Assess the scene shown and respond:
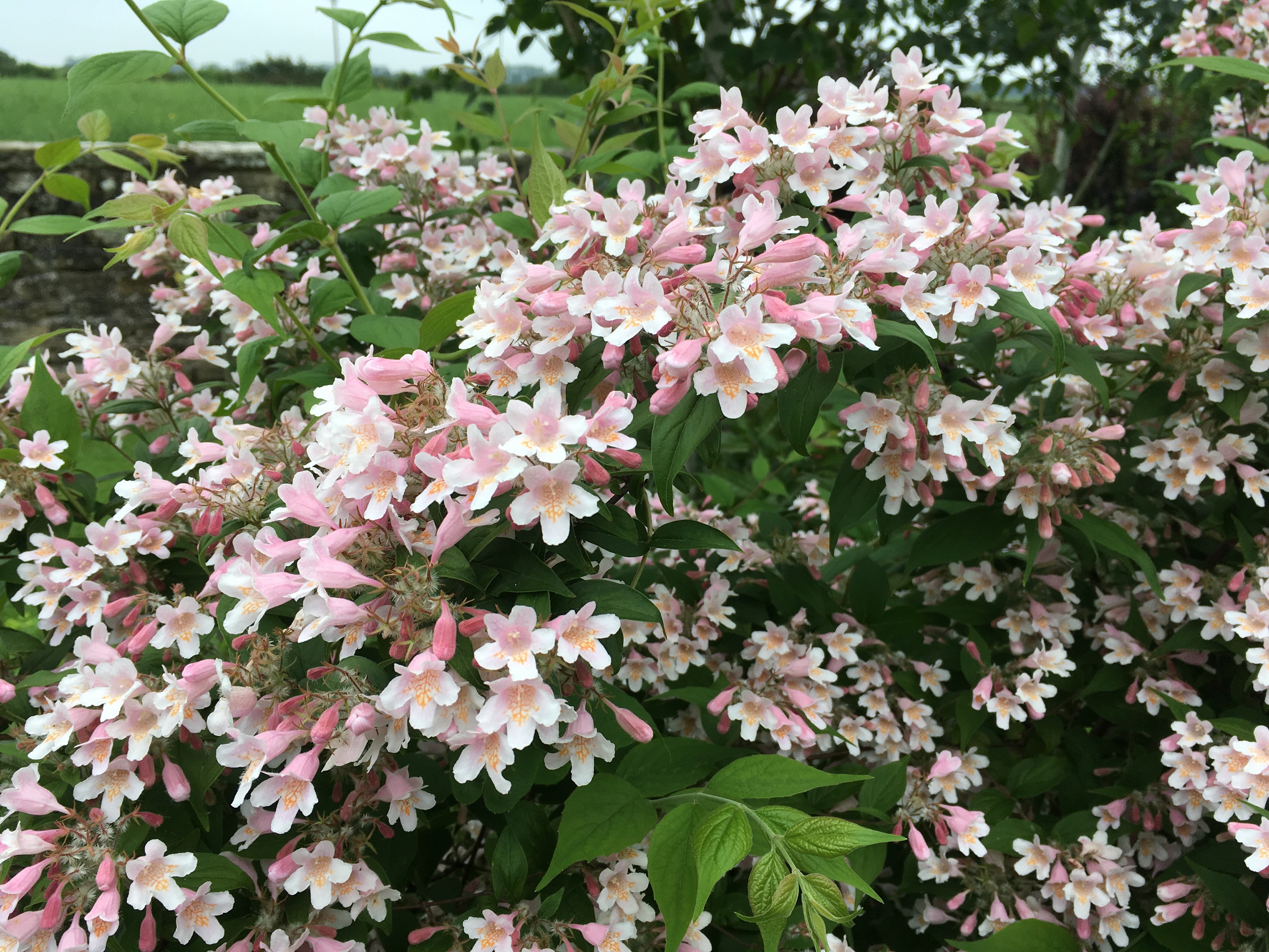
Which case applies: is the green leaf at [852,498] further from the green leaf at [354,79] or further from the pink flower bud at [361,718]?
the green leaf at [354,79]

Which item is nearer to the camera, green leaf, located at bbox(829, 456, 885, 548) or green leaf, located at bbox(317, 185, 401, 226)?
green leaf, located at bbox(829, 456, 885, 548)

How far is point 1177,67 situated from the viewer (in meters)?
5.58

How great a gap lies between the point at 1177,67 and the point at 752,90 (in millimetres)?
2917

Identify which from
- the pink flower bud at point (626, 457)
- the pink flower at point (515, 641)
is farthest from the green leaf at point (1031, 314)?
the pink flower at point (515, 641)

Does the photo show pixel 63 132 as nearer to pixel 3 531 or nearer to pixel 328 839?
pixel 3 531

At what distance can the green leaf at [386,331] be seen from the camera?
68.6 inches

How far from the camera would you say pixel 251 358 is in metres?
1.86

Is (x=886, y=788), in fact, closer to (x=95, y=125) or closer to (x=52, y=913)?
(x=52, y=913)

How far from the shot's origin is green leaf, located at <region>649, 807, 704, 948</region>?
3.51 feet

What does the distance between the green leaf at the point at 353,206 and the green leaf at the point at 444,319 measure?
356 mm

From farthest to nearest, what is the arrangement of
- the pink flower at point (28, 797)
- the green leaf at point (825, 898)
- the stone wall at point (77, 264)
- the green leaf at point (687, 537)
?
the stone wall at point (77, 264) < the green leaf at point (687, 537) < the pink flower at point (28, 797) < the green leaf at point (825, 898)

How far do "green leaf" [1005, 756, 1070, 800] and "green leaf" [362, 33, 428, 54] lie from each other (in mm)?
2027

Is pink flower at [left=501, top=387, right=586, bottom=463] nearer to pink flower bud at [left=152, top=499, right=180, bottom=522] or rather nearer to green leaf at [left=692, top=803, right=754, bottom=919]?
green leaf at [left=692, top=803, right=754, bottom=919]

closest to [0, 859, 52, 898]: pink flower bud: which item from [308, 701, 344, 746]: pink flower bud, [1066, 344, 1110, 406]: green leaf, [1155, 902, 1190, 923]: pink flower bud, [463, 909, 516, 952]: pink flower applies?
[308, 701, 344, 746]: pink flower bud
